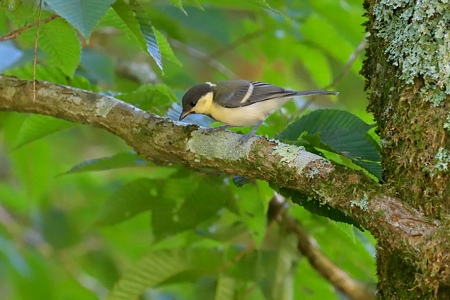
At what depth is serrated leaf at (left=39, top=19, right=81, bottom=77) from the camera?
2.45 m

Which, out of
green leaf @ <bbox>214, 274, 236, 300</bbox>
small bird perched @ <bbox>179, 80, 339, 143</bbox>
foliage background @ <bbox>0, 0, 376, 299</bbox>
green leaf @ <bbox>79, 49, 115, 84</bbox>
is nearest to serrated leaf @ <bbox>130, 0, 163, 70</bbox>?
foliage background @ <bbox>0, 0, 376, 299</bbox>

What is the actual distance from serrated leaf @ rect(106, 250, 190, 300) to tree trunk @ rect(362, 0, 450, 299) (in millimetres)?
1298

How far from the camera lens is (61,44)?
98.1 inches

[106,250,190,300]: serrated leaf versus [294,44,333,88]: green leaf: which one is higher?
[294,44,333,88]: green leaf

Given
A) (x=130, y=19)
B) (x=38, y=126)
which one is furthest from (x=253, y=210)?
(x=130, y=19)

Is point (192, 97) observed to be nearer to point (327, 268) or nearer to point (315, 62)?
point (327, 268)

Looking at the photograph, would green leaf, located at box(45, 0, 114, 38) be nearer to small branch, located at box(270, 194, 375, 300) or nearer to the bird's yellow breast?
the bird's yellow breast

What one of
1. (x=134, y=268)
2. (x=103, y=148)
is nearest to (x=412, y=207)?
(x=134, y=268)

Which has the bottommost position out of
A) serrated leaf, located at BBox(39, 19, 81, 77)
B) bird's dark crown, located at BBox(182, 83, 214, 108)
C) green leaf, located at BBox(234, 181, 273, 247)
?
green leaf, located at BBox(234, 181, 273, 247)

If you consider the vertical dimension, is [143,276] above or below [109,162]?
below

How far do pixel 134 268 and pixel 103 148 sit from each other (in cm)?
319

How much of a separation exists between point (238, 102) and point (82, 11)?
1.32 m

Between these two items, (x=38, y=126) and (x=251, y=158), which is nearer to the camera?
(x=251, y=158)

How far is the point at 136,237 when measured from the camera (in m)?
4.27
